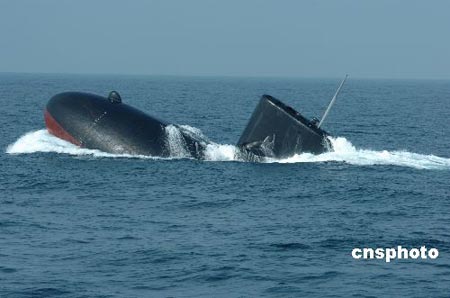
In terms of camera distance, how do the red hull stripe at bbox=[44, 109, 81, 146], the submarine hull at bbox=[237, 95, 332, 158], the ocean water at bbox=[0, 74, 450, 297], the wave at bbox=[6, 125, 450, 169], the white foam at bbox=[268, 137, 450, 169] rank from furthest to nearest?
the red hull stripe at bbox=[44, 109, 81, 146], the wave at bbox=[6, 125, 450, 169], the white foam at bbox=[268, 137, 450, 169], the submarine hull at bbox=[237, 95, 332, 158], the ocean water at bbox=[0, 74, 450, 297]

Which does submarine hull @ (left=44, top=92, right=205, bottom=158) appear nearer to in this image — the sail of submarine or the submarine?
the submarine

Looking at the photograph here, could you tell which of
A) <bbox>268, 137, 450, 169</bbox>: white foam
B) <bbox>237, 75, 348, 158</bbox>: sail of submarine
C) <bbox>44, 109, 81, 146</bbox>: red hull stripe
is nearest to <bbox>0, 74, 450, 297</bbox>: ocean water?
<bbox>268, 137, 450, 169</bbox>: white foam

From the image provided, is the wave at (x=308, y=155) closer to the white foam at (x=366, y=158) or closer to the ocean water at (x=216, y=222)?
the white foam at (x=366, y=158)

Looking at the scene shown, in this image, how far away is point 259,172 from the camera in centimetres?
4597

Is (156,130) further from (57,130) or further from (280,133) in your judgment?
(280,133)

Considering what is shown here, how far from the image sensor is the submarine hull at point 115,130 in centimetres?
5053

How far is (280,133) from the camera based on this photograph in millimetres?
47250

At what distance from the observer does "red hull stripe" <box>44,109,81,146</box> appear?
2083 inches

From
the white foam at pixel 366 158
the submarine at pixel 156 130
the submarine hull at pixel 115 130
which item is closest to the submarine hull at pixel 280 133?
the submarine at pixel 156 130

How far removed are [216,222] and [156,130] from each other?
1778 centimetres

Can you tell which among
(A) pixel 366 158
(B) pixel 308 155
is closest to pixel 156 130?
(B) pixel 308 155

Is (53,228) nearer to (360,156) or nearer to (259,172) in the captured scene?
(259,172)

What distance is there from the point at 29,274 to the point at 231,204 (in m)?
13.6

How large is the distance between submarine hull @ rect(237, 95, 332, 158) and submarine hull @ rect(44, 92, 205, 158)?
496 cm
